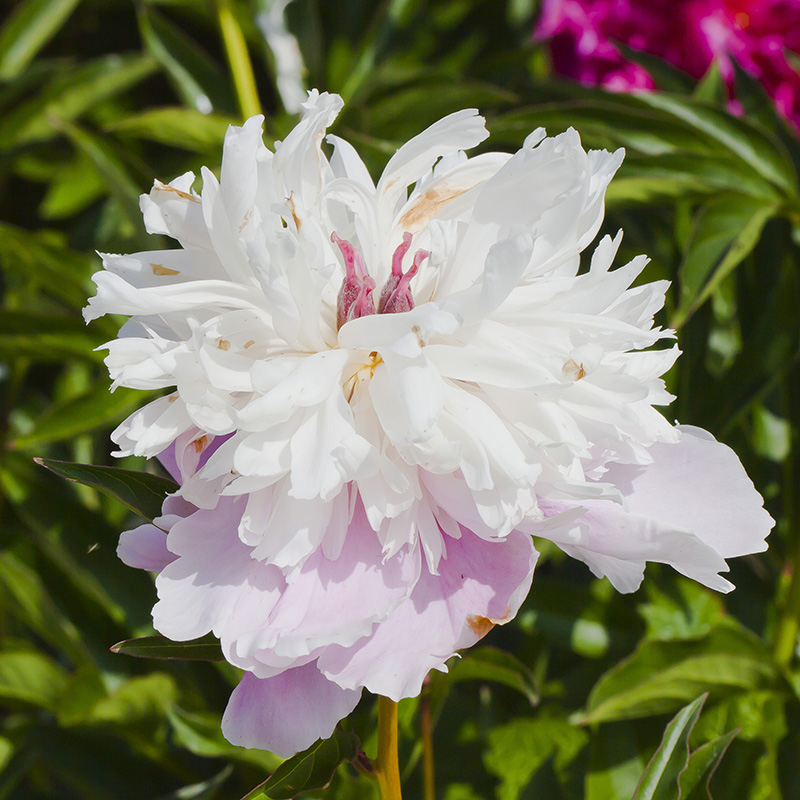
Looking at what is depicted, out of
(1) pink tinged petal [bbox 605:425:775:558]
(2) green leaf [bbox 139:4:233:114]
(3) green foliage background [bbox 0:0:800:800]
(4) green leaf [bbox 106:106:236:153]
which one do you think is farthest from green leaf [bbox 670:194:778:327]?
(2) green leaf [bbox 139:4:233:114]

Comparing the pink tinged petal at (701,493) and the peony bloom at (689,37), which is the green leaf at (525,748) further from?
the peony bloom at (689,37)

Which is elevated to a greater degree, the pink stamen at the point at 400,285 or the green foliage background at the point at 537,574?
the pink stamen at the point at 400,285

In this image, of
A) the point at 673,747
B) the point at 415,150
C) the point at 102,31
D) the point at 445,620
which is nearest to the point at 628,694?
the point at 673,747

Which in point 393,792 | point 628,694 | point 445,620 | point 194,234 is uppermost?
point 194,234

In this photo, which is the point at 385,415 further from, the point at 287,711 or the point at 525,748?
the point at 525,748

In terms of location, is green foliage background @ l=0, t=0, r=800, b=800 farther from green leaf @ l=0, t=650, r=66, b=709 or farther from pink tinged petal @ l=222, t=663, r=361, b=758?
pink tinged petal @ l=222, t=663, r=361, b=758

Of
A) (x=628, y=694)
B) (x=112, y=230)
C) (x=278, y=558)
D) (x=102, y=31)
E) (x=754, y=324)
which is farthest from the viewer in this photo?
(x=102, y=31)

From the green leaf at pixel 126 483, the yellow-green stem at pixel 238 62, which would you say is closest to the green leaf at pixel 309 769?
the green leaf at pixel 126 483

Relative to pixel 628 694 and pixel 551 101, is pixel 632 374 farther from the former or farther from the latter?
pixel 551 101
